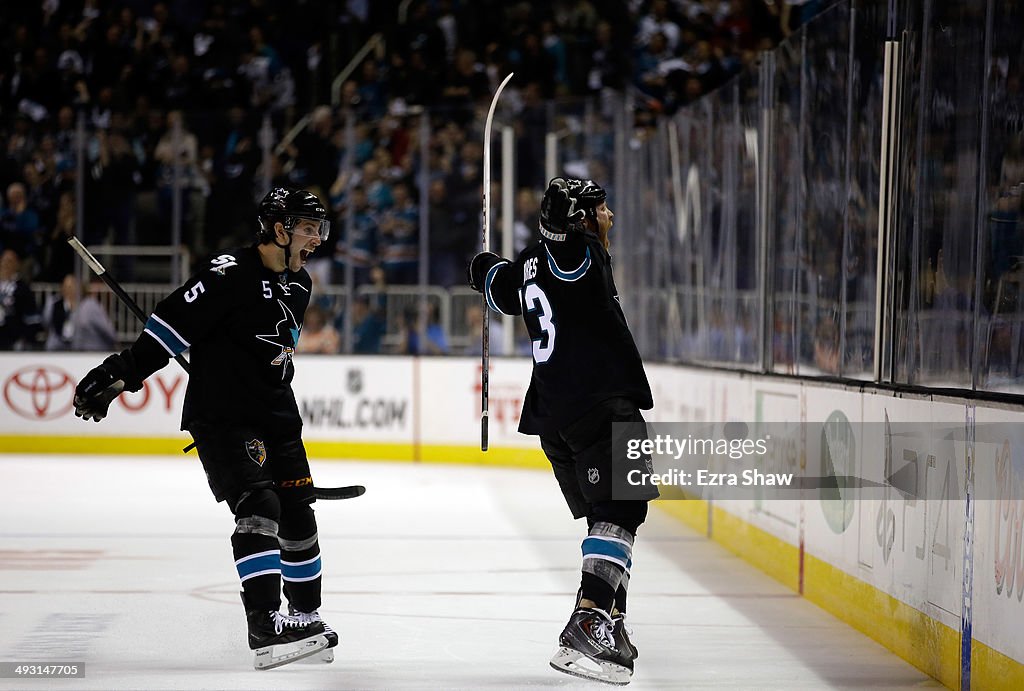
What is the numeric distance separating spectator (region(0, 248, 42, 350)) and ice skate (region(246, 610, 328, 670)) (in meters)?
9.08

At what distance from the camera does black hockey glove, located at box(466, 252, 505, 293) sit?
15.1 ft

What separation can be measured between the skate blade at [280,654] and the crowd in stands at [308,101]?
823 centimetres

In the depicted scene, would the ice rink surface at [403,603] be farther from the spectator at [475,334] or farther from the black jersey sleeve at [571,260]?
the spectator at [475,334]

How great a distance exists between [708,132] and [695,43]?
20.4 feet

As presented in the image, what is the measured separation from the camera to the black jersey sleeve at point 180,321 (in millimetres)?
4344

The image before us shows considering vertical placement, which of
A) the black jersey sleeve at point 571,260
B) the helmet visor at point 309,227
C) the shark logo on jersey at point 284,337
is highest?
the helmet visor at point 309,227

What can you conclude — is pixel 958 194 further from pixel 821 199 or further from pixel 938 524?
pixel 821 199

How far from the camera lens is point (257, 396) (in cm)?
443

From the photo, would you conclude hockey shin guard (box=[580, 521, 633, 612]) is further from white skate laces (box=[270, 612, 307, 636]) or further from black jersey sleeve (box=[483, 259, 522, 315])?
white skate laces (box=[270, 612, 307, 636])

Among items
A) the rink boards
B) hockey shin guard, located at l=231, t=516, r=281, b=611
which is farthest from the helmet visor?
the rink boards

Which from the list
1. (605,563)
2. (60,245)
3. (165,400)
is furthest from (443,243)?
(605,563)

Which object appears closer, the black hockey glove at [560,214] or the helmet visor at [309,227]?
the black hockey glove at [560,214]

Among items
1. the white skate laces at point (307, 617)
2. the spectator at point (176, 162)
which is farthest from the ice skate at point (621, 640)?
the spectator at point (176, 162)

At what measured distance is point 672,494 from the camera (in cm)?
888
